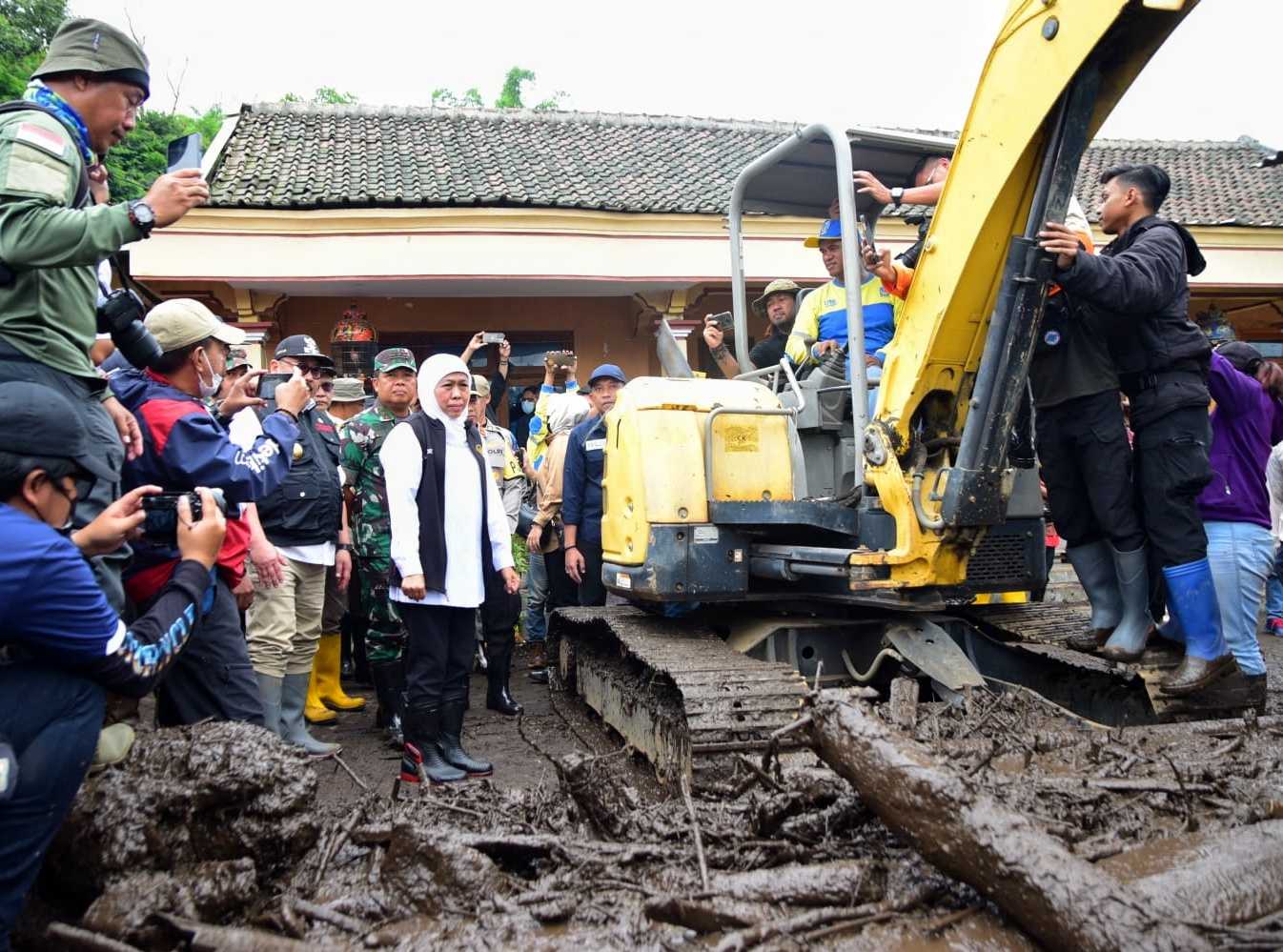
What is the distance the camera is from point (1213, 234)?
54.1 feet

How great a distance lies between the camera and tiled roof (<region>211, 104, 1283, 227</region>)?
14.7m

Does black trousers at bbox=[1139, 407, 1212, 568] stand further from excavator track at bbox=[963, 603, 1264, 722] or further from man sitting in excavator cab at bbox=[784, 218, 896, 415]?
man sitting in excavator cab at bbox=[784, 218, 896, 415]

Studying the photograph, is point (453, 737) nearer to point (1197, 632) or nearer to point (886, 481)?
point (886, 481)

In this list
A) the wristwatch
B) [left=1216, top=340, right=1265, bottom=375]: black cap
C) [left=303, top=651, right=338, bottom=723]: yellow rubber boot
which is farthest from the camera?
[left=303, top=651, right=338, bottom=723]: yellow rubber boot

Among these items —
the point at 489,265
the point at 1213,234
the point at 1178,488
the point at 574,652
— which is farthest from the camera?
the point at 1213,234

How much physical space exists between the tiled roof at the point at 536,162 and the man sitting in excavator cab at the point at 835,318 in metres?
9.32

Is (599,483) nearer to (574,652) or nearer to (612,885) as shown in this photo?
(574,652)

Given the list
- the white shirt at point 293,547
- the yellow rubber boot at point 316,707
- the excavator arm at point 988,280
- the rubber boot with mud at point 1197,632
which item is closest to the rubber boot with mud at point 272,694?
the white shirt at point 293,547

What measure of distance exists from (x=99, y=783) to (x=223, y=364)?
169 cm

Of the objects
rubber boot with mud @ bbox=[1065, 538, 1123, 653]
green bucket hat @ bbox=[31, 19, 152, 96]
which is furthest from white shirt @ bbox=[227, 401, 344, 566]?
rubber boot with mud @ bbox=[1065, 538, 1123, 653]

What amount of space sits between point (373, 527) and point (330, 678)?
4.21ft

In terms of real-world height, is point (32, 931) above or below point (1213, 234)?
below

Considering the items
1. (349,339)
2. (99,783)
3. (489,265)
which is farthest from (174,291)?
(99,783)

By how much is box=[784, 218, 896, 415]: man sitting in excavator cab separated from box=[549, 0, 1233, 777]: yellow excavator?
17cm
